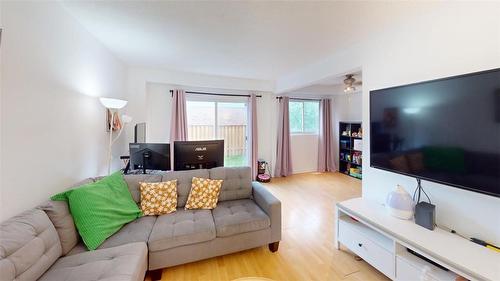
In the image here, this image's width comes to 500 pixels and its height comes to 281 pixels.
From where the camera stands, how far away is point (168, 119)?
4117 millimetres

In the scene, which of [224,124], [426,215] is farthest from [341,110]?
[426,215]

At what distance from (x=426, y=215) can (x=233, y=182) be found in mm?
1824

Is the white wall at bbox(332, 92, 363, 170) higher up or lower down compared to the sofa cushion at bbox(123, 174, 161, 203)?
higher up

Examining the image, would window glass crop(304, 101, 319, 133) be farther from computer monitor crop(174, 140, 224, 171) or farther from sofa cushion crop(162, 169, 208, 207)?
sofa cushion crop(162, 169, 208, 207)

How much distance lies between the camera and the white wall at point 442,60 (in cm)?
143

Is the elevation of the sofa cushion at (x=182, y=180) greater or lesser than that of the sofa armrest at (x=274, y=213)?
greater

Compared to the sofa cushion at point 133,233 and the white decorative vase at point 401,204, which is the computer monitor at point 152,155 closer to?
the sofa cushion at point 133,233

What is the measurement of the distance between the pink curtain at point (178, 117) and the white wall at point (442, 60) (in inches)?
125

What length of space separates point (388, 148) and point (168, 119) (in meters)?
3.78

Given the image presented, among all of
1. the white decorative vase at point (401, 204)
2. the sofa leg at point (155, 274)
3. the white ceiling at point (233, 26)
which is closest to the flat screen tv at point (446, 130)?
the white decorative vase at point (401, 204)

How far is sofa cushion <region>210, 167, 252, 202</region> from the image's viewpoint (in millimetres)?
2383

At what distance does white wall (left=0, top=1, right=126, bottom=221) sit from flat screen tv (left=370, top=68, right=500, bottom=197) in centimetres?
292

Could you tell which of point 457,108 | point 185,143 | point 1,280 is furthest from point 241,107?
point 1,280

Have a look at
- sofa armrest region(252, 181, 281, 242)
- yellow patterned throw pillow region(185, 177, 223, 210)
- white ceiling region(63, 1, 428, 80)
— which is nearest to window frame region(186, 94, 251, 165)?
white ceiling region(63, 1, 428, 80)
